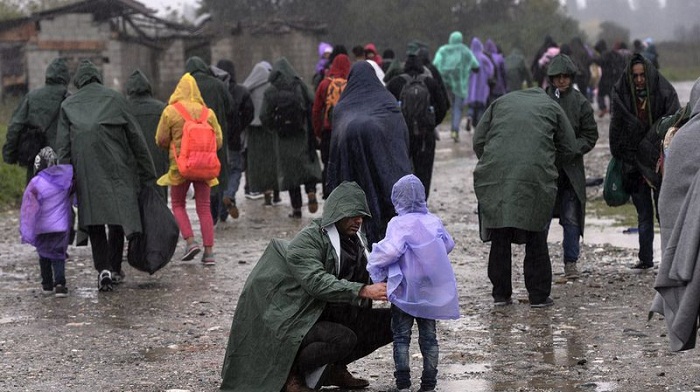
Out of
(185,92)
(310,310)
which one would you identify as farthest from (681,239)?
(185,92)

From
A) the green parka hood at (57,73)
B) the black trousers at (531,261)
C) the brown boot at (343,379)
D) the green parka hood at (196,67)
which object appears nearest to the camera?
the brown boot at (343,379)

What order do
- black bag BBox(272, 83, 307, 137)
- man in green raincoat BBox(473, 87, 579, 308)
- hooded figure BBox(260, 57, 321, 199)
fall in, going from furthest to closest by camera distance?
1. hooded figure BBox(260, 57, 321, 199)
2. black bag BBox(272, 83, 307, 137)
3. man in green raincoat BBox(473, 87, 579, 308)

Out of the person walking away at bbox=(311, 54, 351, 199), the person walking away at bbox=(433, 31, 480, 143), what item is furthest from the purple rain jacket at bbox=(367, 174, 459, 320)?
the person walking away at bbox=(433, 31, 480, 143)

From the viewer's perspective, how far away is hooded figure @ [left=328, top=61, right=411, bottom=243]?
1012 cm

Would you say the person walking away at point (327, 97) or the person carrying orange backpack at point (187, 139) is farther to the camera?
the person walking away at point (327, 97)

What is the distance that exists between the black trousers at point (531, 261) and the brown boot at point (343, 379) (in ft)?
8.11

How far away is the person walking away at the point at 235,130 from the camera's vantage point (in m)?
15.8

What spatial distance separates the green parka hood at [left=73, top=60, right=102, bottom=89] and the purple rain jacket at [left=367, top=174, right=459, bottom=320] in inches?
188

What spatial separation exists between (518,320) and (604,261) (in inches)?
107

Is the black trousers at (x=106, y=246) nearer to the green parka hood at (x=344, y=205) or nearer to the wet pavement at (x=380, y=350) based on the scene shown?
the wet pavement at (x=380, y=350)

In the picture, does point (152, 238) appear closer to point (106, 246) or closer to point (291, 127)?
point (106, 246)

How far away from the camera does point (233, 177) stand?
1639 cm

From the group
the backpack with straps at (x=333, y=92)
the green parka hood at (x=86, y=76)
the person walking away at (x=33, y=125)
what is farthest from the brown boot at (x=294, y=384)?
the backpack with straps at (x=333, y=92)

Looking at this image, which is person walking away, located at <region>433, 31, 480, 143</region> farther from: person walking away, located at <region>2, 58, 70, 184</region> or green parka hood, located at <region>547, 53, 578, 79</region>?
green parka hood, located at <region>547, 53, 578, 79</region>
